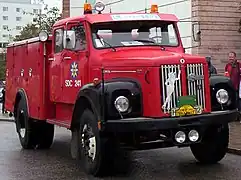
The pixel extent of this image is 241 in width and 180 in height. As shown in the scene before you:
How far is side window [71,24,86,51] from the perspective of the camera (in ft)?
28.9

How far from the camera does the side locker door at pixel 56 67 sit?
31.1 feet

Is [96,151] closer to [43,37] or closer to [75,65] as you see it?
[75,65]

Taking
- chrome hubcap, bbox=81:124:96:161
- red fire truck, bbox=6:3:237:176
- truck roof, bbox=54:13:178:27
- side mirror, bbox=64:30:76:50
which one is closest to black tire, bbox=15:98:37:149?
red fire truck, bbox=6:3:237:176

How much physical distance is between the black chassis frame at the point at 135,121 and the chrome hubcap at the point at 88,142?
0.35 metres

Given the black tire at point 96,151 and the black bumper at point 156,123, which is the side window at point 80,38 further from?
the black bumper at point 156,123

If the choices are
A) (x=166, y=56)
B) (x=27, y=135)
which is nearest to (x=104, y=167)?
(x=166, y=56)

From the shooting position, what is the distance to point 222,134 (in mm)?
8625

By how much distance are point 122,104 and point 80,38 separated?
1.93 metres

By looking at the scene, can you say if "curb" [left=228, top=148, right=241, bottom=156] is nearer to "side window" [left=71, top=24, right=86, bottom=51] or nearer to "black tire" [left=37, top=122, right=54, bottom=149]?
"side window" [left=71, top=24, right=86, bottom=51]

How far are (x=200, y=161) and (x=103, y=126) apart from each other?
8.08 ft

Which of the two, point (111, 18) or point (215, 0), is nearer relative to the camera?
point (111, 18)

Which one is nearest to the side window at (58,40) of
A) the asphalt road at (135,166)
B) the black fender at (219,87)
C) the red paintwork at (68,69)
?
the red paintwork at (68,69)

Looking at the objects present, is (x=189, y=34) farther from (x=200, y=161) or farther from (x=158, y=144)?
(x=158, y=144)

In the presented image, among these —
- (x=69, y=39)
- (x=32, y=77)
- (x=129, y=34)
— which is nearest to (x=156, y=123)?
(x=129, y=34)
